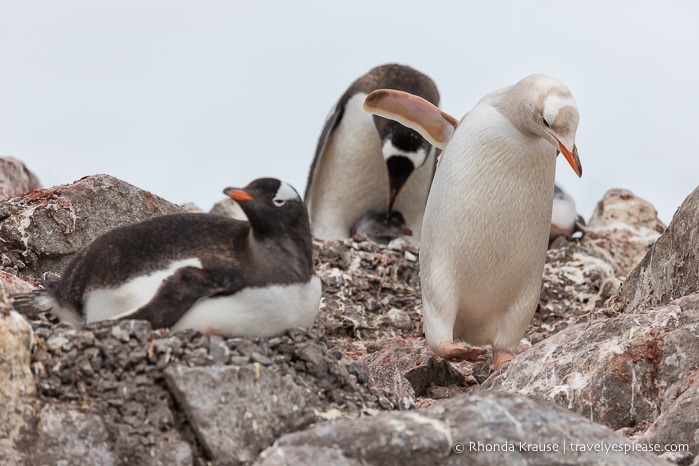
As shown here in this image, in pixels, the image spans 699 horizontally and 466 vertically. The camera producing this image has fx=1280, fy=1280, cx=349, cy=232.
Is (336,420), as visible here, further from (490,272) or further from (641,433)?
(490,272)

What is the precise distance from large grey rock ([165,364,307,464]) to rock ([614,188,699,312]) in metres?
2.69

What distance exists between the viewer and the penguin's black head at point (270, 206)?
4.84 m

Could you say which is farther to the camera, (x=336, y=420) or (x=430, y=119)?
Answer: (x=430, y=119)

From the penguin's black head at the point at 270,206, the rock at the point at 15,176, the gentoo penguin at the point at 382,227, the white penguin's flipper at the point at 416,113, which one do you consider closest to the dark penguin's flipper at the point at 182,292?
the penguin's black head at the point at 270,206

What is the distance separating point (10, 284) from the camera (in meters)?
5.93

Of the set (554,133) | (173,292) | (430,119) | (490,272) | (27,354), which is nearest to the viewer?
(27,354)

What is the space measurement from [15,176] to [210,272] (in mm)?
6429

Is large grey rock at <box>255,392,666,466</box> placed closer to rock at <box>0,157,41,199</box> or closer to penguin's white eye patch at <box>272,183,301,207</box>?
penguin's white eye patch at <box>272,183,301,207</box>

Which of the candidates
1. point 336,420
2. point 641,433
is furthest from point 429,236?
point 336,420

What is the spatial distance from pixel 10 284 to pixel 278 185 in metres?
1.69

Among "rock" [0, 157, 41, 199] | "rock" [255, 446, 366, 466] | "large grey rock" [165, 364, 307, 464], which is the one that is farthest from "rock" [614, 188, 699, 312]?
"rock" [0, 157, 41, 199]

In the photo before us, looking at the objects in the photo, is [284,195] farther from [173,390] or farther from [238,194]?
[173,390]

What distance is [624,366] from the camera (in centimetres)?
535

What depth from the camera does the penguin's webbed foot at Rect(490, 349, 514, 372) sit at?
6.88 meters
